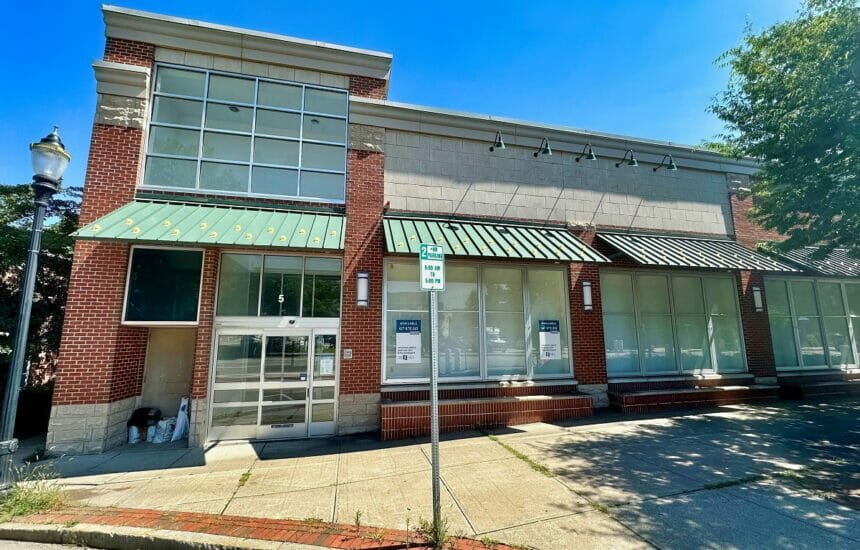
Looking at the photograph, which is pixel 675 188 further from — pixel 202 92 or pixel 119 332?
pixel 119 332

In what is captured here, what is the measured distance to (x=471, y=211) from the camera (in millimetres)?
9688

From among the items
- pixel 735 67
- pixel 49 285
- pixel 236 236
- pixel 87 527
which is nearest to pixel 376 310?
pixel 236 236

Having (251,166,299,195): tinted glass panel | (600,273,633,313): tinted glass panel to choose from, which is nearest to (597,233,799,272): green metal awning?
(600,273,633,313): tinted glass panel

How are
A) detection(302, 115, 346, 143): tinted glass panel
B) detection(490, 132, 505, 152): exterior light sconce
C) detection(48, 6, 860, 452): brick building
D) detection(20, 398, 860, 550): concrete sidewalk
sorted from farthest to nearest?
detection(490, 132, 505, 152): exterior light sconce, detection(302, 115, 346, 143): tinted glass panel, detection(48, 6, 860, 452): brick building, detection(20, 398, 860, 550): concrete sidewalk

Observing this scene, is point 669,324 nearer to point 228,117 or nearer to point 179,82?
Answer: point 228,117

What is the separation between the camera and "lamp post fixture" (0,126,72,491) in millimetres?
4766

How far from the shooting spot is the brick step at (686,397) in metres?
9.23

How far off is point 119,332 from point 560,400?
999cm

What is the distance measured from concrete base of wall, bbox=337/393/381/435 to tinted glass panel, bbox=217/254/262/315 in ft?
9.72

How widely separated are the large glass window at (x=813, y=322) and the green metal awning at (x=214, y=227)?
14244mm

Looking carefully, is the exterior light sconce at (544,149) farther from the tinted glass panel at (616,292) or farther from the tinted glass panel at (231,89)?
the tinted glass panel at (231,89)

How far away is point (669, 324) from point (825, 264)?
229 inches

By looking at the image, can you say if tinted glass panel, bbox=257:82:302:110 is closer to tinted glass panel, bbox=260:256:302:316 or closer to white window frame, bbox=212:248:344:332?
white window frame, bbox=212:248:344:332

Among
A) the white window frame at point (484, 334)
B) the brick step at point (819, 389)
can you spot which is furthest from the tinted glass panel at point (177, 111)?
the brick step at point (819, 389)
